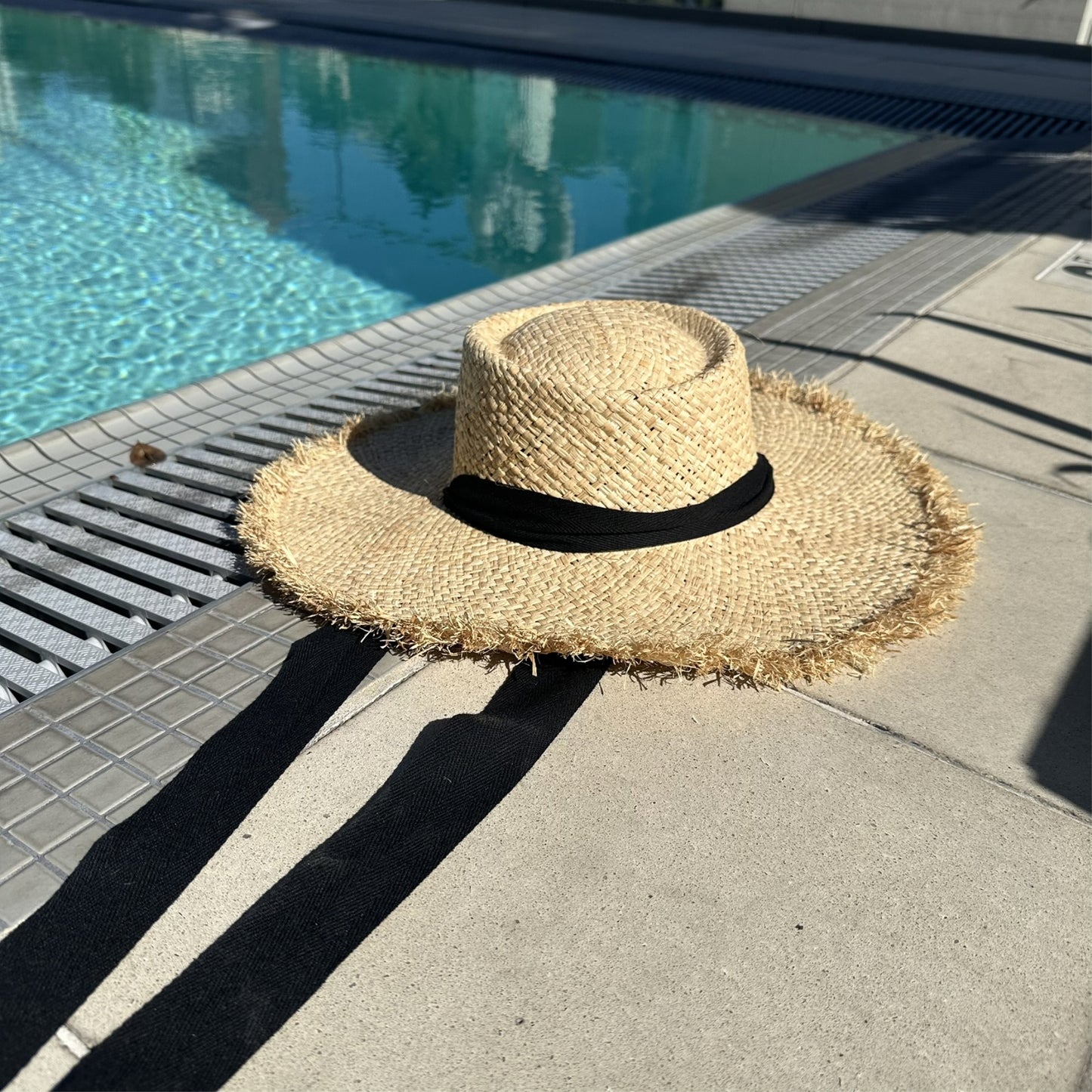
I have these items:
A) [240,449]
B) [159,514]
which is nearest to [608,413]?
[159,514]

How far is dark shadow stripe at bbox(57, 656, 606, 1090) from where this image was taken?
5.22 feet

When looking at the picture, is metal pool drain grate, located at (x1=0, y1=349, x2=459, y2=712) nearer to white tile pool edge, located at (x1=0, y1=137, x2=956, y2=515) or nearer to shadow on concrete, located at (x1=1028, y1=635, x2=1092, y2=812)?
white tile pool edge, located at (x1=0, y1=137, x2=956, y2=515)

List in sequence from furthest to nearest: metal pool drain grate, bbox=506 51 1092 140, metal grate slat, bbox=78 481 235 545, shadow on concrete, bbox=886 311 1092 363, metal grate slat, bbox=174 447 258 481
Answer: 1. metal pool drain grate, bbox=506 51 1092 140
2. shadow on concrete, bbox=886 311 1092 363
3. metal grate slat, bbox=174 447 258 481
4. metal grate slat, bbox=78 481 235 545

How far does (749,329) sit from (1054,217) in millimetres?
3289

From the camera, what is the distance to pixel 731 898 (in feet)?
6.32

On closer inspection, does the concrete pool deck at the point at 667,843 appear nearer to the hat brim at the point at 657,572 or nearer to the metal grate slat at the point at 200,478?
the metal grate slat at the point at 200,478

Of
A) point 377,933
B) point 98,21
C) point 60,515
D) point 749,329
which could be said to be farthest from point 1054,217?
point 98,21

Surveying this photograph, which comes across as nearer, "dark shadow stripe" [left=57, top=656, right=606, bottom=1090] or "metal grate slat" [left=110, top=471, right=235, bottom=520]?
"dark shadow stripe" [left=57, top=656, right=606, bottom=1090]

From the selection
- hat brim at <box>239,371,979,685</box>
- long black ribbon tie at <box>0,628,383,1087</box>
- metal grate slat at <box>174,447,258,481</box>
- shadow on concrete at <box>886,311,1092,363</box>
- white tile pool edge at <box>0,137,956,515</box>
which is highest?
hat brim at <box>239,371,979,685</box>

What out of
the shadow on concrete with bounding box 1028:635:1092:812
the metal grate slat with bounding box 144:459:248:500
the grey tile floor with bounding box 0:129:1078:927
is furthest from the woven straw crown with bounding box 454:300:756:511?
the metal grate slat with bounding box 144:459:248:500

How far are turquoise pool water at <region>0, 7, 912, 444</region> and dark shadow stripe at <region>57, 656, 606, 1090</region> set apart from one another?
436 cm

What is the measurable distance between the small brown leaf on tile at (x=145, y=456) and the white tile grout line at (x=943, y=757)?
2693 mm

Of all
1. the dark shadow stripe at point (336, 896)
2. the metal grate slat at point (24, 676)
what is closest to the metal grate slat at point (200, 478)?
the metal grate slat at point (24, 676)

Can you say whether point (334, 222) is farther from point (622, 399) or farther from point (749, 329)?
point (622, 399)
